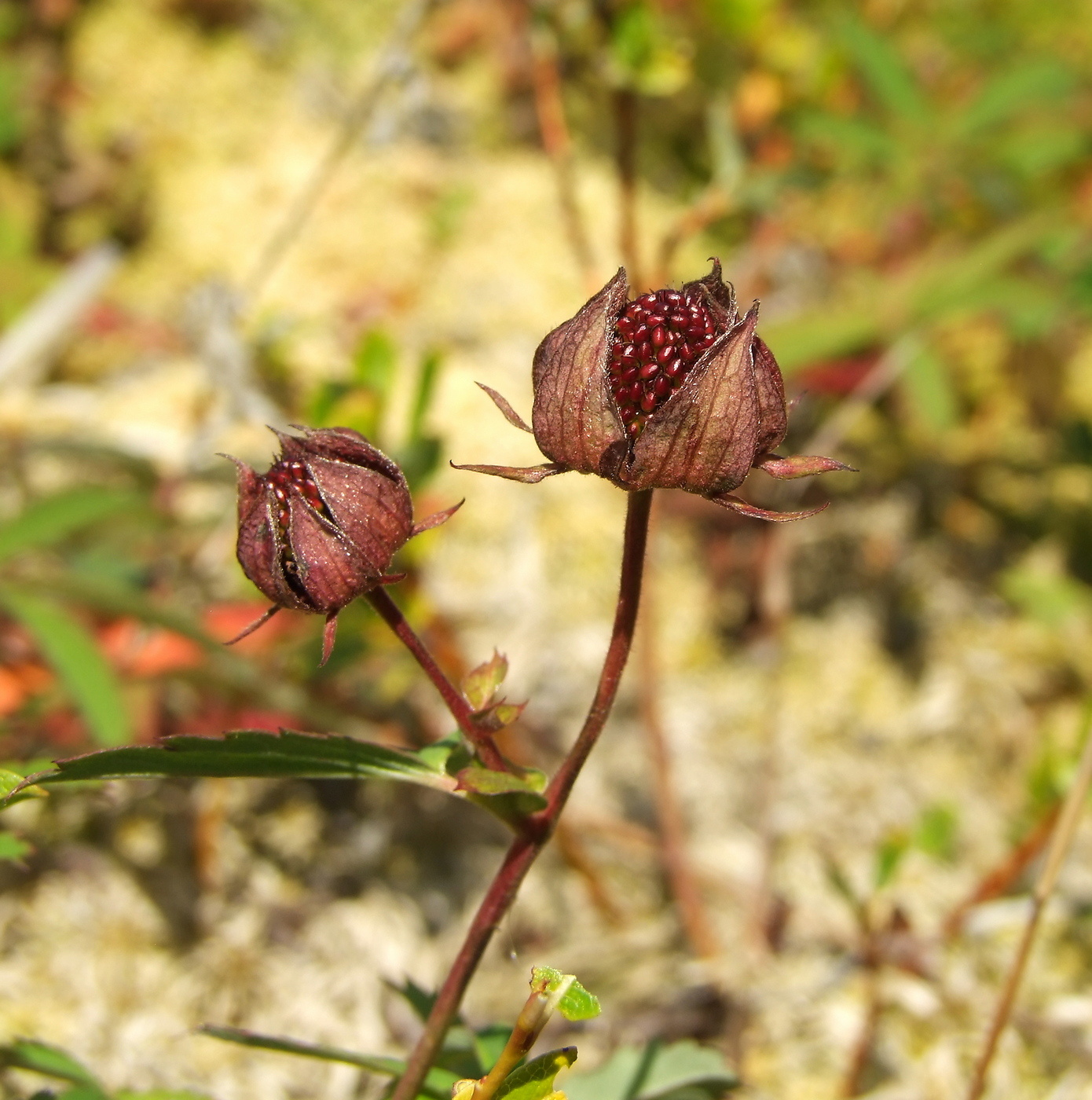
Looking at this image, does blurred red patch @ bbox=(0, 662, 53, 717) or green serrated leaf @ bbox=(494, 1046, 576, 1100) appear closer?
green serrated leaf @ bbox=(494, 1046, 576, 1100)

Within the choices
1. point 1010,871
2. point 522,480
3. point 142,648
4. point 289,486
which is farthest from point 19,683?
point 1010,871

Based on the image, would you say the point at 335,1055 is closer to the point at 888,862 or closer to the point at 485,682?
the point at 485,682

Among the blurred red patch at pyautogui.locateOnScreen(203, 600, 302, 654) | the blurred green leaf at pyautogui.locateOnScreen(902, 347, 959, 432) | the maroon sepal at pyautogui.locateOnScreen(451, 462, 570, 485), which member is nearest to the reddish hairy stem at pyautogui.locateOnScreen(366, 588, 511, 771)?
the maroon sepal at pyautogui.locateOnScreen(451, 462, 570, 485)

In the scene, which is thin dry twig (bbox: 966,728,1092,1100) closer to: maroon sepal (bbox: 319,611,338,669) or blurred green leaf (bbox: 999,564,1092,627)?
maroon sepal (bbox: 319,611,338,669)

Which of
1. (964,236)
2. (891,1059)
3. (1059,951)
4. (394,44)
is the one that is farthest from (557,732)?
(964,236)

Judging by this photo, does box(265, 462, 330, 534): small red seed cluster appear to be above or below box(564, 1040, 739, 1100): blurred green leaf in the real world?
above

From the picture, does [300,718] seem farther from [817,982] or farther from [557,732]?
[817,982]
